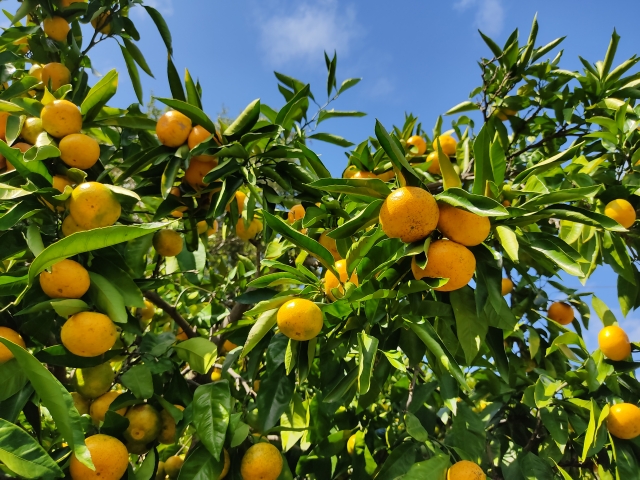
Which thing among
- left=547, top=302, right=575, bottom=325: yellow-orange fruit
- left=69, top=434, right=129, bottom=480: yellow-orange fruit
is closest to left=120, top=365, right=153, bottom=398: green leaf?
left=69, top=434, right=129, bottom=480: yellow-orange fruit

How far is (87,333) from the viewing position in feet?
3.82

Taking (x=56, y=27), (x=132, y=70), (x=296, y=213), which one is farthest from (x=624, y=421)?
(x=56, y=27)

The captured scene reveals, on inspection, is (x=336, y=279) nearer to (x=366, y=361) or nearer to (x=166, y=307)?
(x=366, y=361)

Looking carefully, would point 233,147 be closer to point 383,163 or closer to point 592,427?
point 383,163

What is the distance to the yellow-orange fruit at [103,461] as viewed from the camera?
1136 mm

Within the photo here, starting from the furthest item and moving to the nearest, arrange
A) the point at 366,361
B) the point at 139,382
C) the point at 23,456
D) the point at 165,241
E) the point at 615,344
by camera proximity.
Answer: the point at 615,344, the point at 165,241, the point at 139,382, the point at 366,361, the point at 23,456

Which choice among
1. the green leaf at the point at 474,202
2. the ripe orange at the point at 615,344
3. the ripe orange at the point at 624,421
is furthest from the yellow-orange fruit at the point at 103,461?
the ripe orange at the point at 615,344

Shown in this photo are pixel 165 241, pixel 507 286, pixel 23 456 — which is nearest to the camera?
pixel 23 456

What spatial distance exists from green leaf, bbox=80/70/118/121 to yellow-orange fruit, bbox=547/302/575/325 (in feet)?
7.75

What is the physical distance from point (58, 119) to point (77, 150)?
0.43ft

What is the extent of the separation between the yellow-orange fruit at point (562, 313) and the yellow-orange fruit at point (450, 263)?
1.80m

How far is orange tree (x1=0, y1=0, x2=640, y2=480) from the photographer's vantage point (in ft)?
3.31

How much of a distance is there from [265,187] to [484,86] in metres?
1.32

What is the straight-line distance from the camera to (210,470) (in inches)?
47.5
